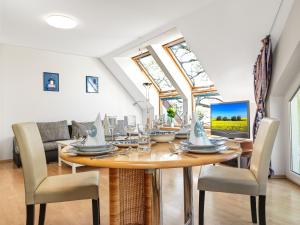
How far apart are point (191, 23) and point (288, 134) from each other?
6.75ft

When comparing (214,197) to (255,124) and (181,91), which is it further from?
(181,91)

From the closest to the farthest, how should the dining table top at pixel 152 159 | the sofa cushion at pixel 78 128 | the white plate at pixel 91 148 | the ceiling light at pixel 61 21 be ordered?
1. the dining table top at pixel 152 159
2. the white plate at pixel 91 148
3. the ceiling light at pixel 61 21
4. the sofa cushion at pixel 78 128

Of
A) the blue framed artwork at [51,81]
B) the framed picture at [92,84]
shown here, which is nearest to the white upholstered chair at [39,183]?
the blue framed artwork at [51,81]

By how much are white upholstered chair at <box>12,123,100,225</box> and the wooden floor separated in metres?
0.58

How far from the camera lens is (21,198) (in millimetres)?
2623

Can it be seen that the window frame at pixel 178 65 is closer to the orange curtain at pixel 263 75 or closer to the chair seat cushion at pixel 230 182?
the orange curtain at pixel 263 75

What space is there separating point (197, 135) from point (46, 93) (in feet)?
14.8

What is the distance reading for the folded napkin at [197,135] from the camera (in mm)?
1282

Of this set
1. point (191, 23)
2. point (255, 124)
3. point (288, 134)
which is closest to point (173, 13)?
point (191, 23)

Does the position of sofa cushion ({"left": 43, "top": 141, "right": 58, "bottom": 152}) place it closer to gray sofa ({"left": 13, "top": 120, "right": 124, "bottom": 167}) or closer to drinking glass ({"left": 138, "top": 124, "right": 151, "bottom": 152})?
gray sofa ({"left": 13, "top": 120, "right": 124, "bottom": 167})

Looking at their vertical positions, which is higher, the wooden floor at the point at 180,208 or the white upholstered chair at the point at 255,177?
the white upholstered chair at the point at 255,177

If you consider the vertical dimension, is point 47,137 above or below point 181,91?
below

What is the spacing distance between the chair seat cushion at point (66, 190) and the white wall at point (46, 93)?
3592mm

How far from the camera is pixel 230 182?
1.67m
